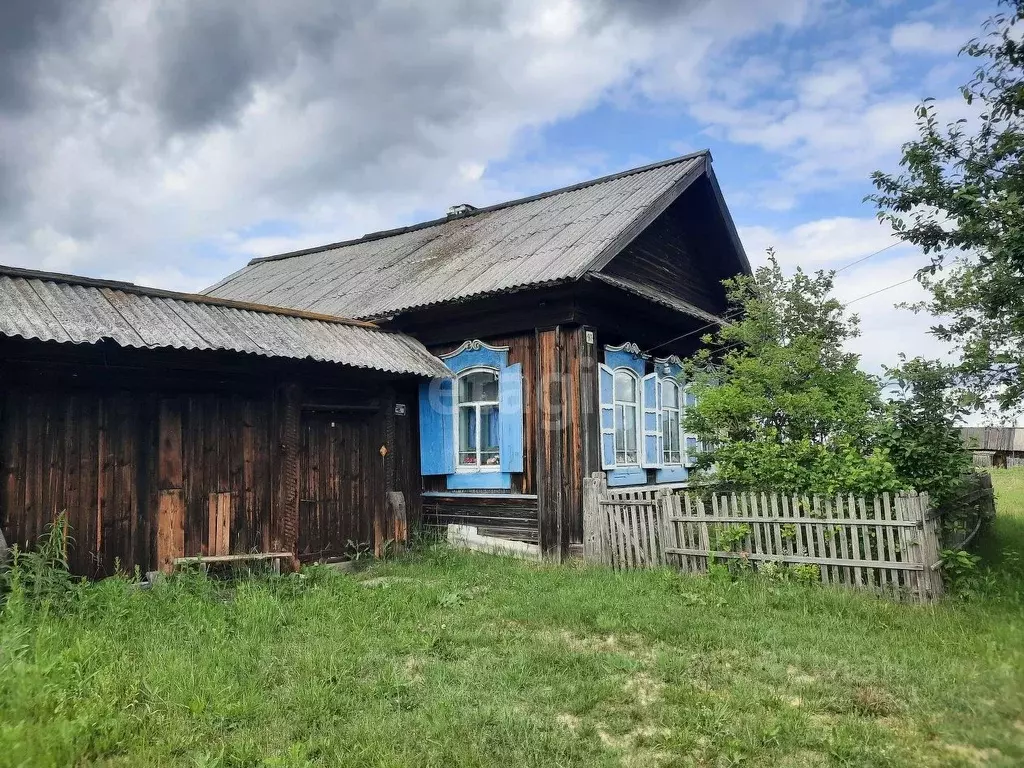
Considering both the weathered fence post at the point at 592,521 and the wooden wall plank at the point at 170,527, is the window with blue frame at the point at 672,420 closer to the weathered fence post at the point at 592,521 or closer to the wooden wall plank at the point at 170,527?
the weathered fence post at the point at 592,521

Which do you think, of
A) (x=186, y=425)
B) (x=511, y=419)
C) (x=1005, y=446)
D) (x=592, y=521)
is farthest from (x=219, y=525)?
(x=1005, y=446)

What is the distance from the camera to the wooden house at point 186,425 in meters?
6.75

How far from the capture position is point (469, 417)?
407 inches

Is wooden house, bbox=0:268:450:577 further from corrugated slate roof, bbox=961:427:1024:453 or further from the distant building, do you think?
corrugated slate roof, bbox=961:427:1024:453

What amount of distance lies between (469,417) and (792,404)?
450 centimetres

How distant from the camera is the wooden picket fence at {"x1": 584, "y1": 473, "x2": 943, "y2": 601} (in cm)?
633

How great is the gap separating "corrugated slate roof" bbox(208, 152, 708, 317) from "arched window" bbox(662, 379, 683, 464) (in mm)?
2760

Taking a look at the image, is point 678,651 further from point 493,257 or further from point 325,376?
point 493,257

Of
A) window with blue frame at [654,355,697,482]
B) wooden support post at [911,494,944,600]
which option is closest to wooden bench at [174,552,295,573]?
window with blue frame at [654,355,697,482]

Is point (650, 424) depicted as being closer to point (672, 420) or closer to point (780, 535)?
point (672, 420)

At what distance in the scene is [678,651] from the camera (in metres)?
5.16

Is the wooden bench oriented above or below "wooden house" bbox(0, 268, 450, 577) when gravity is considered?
below

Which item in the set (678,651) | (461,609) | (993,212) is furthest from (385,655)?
(993,212)

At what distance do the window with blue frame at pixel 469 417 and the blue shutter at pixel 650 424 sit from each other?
7.22 ft
